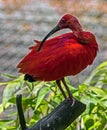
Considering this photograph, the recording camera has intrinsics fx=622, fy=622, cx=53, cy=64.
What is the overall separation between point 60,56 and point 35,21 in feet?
8.44

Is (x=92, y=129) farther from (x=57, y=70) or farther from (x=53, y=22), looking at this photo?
(x=53, y=22)

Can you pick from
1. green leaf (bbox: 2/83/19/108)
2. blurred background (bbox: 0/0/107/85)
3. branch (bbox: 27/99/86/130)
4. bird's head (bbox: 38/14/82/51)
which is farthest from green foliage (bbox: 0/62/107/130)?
blurred background (bbox: 0/0/107/85)

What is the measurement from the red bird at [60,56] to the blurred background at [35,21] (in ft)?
6.71

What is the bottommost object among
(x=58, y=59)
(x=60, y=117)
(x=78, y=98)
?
(x=78, y=98)

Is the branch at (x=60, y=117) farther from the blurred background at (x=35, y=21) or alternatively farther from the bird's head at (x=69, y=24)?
the blurred background at (x=35, y=21)

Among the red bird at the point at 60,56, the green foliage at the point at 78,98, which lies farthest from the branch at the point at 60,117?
the green foliage at the point at 78,98

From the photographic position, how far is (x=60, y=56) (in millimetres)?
1094

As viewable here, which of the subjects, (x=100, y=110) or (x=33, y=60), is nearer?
(x=33, y=60)

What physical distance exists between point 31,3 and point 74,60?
9.13 ft

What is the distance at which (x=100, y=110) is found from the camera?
4.95 ft

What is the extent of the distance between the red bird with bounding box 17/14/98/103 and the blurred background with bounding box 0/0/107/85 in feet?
6.71

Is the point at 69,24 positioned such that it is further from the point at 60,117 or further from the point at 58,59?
the point at 60,117

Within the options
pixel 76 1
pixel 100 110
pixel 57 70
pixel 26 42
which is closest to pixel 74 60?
pixel 57 70

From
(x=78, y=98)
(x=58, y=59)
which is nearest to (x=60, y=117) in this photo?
(x=58, y=59)
